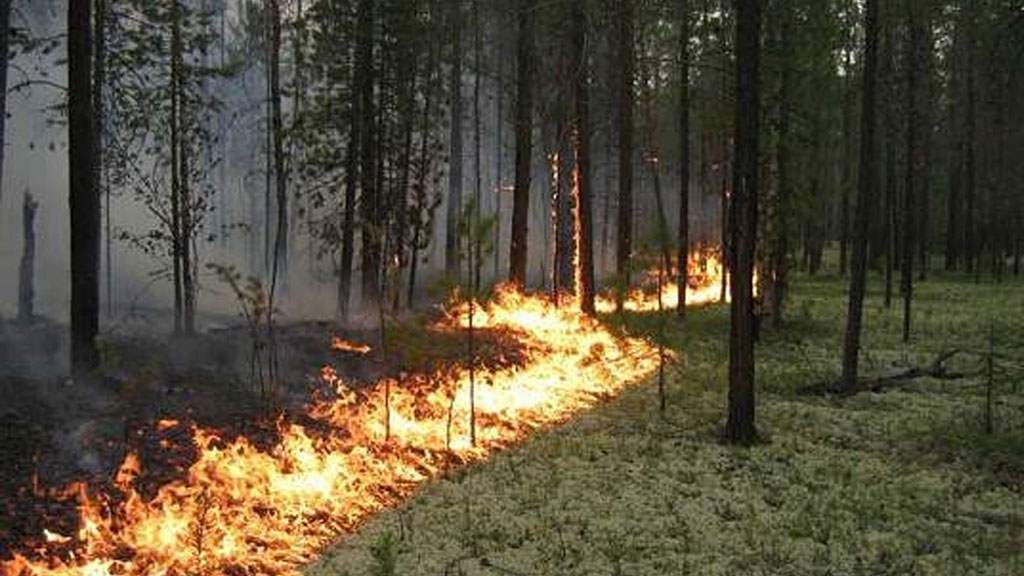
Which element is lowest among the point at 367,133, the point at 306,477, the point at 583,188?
the point at 306,477

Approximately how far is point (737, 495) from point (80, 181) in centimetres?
901

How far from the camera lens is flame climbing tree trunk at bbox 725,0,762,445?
11203 millimetres

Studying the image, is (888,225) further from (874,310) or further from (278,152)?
(278,152)

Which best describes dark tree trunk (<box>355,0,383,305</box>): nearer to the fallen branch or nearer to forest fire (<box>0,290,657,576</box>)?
forest fire (<box>0,290,657,576</box>)

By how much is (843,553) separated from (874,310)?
70.9 ft

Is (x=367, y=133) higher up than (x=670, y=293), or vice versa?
(x=367, y=133)

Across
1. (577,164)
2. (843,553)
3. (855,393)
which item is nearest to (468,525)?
(843,553)

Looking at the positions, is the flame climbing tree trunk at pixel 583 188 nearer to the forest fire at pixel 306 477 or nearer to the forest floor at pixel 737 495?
the forest fire at pixel 306 477

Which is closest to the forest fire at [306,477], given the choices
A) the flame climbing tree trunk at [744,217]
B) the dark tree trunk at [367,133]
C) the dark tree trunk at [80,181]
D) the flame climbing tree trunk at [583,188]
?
the dark tree trunk at [80,181]

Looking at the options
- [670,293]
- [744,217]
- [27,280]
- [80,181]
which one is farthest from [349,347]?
[670,293]

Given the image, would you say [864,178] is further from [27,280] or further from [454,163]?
[454,163]

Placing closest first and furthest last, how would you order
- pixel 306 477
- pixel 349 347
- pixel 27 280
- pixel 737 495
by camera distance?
pixel 306 477
pixel 737 495
pixel 349 347
pixel 27 280

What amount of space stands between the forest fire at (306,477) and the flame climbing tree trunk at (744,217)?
295cm

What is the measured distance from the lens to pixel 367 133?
73.9ft
